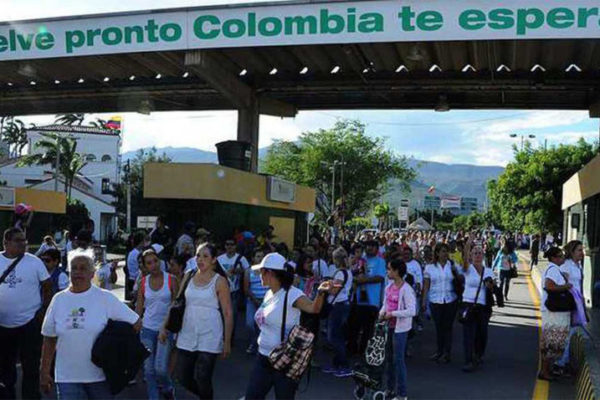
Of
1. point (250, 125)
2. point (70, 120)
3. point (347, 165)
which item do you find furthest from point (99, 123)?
point (250, 125)

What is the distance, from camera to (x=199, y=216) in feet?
48.5

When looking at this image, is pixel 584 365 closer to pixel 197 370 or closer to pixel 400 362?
pixel 400 362

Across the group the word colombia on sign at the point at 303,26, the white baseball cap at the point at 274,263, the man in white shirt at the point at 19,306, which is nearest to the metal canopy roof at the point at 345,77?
the word colombia on sign at the point at 303,26

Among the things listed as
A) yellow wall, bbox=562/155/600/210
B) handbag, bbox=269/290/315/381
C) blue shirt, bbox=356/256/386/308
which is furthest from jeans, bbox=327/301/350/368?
yellow wall, bbox=562/155/600/210

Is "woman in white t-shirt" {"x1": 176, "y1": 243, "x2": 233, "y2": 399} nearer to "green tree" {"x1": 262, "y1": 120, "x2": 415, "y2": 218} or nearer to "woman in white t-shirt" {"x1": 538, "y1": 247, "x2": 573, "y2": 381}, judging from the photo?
"woman in white t-shirt" {"x1": 538, "y1": 247, "x2": 573, "y2": 381}

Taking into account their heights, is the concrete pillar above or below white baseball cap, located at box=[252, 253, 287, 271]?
above

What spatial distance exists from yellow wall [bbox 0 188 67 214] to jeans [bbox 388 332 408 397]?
25641mm

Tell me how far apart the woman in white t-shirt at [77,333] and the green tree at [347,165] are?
5094 cm

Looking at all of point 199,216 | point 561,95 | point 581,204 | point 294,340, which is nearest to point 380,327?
point 294,340

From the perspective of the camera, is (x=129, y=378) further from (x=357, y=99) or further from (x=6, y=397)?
(x=357, y=99)

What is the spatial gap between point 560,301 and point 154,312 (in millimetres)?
4851

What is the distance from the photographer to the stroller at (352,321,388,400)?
6.84 meters

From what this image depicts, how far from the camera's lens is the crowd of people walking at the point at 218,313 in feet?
15.2

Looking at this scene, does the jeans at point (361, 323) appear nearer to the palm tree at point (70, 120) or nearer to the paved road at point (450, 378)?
the paved road at point (450, 378)
